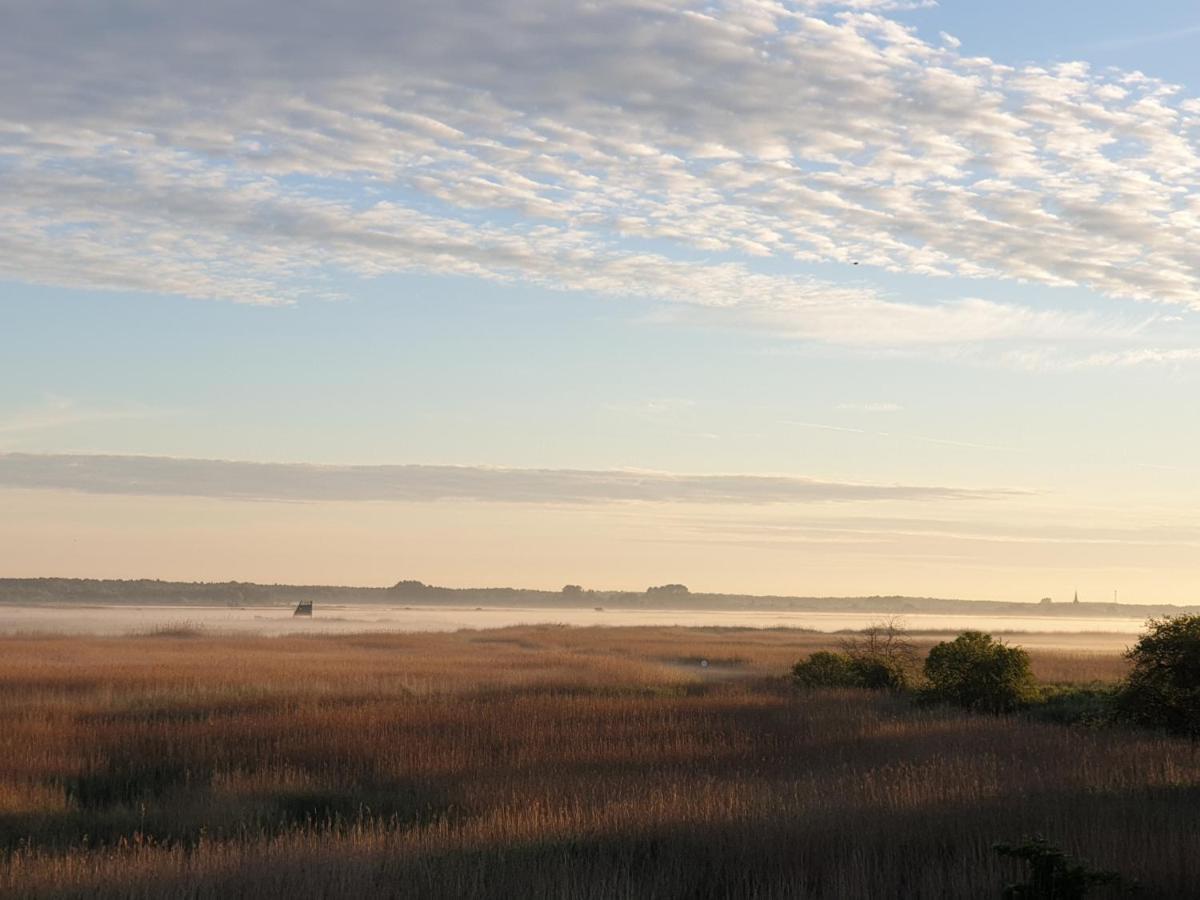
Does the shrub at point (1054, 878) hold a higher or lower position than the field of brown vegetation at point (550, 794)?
higher

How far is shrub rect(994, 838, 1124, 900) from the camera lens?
363 inches

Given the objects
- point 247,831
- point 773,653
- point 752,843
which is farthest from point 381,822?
point 773,653

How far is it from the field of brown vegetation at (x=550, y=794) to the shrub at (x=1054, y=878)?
2.57 feet

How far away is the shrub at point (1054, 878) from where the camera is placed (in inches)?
363

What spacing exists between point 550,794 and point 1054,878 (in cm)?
735

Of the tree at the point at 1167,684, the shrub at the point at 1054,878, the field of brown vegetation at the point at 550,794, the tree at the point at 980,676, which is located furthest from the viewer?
the tree at the point at 980,676

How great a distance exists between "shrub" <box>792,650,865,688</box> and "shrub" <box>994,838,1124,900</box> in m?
23.6

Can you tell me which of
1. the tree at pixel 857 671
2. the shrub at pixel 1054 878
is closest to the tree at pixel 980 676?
the tree at pixel 857 671

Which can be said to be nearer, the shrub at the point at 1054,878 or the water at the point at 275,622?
the shrub at the point at 1054,878

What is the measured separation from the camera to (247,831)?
13.8 m

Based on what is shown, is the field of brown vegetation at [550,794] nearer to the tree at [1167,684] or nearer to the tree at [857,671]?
the tree at [1167,684]

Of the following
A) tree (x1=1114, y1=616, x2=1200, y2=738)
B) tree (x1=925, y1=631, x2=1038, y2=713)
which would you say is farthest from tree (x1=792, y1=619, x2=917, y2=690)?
tree (x1=1114, y1=616, x2=1200, y2=738)

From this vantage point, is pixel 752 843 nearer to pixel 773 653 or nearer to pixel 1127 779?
pixel 1127 779

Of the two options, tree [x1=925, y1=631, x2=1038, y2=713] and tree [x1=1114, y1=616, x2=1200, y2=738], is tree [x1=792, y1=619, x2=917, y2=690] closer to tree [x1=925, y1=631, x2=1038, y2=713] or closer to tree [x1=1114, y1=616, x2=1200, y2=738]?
tree [x1=925, y1=631, x2=1038, y2=713]
